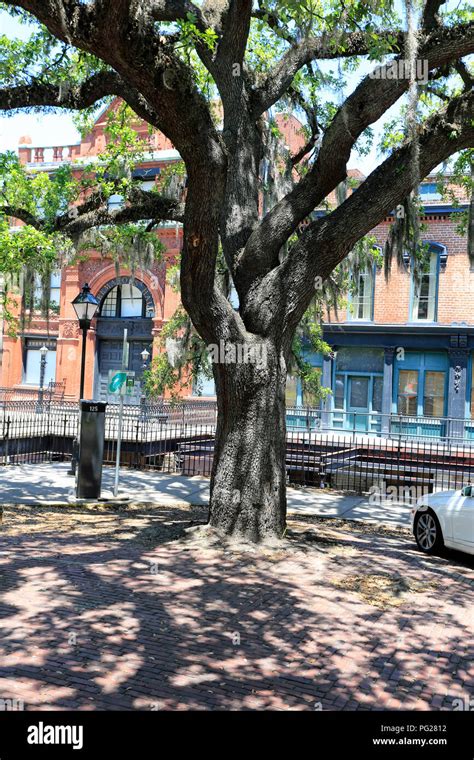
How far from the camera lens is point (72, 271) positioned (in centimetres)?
3741

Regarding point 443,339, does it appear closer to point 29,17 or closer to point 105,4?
point 29,17

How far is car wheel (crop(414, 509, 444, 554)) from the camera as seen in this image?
10320 mm

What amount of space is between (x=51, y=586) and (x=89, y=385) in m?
30.5

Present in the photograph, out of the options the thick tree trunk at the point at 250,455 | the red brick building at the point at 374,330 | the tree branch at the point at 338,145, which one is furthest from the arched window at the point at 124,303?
the thick tree trunk at the point at 250,455

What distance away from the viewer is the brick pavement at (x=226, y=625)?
16.0ft

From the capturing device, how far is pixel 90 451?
13289mm

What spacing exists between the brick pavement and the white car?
379mm

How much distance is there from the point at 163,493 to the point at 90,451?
8.09 feet

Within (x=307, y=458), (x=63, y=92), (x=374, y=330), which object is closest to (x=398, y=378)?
(x=374, y=330)

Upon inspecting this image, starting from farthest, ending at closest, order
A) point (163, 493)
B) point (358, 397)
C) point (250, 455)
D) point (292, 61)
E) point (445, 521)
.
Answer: point (358, 397), point (163, 493), point (292, 61), point (445, 521), point (250, 455)

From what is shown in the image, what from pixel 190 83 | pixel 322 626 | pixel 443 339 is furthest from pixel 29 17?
pixel 443 339

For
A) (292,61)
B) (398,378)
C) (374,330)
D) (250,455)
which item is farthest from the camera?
(374,330)

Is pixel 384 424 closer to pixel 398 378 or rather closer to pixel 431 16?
pixel 398 378

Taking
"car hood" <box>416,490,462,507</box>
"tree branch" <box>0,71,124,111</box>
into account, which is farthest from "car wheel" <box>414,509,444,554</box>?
"tree branch" <box>0,71,124,111</box>
